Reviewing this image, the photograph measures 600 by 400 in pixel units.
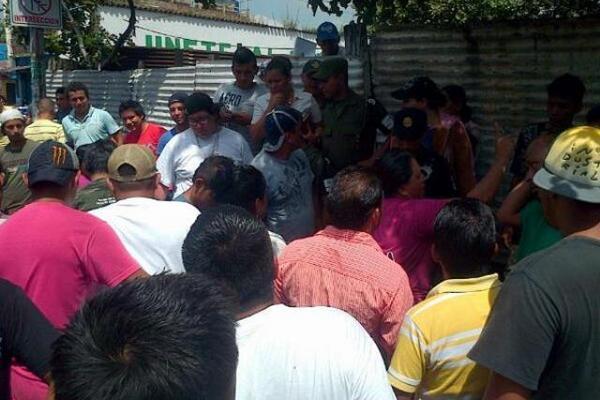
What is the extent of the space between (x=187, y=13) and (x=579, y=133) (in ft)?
79.0

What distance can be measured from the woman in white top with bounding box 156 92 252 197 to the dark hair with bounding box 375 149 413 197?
171 cm

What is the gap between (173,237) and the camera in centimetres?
315

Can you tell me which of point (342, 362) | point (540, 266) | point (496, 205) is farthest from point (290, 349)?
point (496, 205)

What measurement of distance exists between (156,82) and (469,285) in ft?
30.2

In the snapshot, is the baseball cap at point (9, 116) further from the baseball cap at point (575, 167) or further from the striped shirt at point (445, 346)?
the baseball cap at point (575, 167)

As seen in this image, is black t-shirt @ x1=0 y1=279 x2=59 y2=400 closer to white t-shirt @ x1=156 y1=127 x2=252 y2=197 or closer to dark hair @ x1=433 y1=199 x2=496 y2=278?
dark hair @ x1=433 y1=199 x2=496 y2=278

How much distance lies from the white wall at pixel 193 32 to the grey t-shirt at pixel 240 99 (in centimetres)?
1610

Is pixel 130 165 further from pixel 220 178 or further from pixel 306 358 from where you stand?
pixel 306 358

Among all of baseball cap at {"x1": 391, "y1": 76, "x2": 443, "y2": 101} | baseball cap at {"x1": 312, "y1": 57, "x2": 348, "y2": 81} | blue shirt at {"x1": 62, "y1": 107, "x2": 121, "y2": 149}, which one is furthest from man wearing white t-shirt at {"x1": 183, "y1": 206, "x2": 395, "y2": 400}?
blue shirt at {"x1": 62, "y1": 107, "x2": 121, "y2": 149}

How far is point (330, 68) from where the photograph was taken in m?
5.27

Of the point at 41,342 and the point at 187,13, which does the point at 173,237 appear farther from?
the point at 187,13

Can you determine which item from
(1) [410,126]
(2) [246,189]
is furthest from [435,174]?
(2) [246,189]

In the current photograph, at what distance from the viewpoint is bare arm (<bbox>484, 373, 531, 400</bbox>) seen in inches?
69.7

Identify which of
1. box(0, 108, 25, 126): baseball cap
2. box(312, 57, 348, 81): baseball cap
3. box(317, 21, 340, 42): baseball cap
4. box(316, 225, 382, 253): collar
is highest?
box(317, 21, 340, 42): baseball cap
